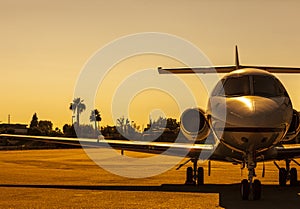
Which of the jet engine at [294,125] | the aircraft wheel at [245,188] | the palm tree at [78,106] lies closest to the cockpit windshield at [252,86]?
the jet engine at [294,125]

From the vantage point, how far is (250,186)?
1229 centimetres

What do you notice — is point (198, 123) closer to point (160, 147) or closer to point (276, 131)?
point (160, 147)

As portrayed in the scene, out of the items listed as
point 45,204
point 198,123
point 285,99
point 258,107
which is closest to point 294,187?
point 198,123

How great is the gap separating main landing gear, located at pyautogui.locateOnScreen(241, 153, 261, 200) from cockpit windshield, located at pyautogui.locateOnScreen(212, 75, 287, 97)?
1497mm

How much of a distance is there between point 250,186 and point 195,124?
3944 mm

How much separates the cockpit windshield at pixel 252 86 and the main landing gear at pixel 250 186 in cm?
150

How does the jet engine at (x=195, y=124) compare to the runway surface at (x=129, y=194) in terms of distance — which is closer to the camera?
the runway surface at (x=129, y=194)

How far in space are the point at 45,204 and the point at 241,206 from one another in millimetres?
4192

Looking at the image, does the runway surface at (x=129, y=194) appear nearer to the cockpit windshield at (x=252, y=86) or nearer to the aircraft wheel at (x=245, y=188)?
the aircraft wheel at (x=245, y=188)

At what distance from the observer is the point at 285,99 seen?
12.6 m

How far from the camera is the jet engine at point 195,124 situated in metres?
15.8

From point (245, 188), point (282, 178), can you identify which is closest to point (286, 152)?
point (282, 178)

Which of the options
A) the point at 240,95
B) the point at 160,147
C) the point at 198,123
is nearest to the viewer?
the point at 240,95

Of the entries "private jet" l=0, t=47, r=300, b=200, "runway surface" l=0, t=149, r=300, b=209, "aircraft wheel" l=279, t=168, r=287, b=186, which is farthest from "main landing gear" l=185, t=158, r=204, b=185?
"aircraft wheel" l=279, t=168, r=287, b=186
